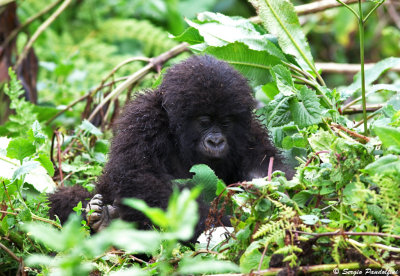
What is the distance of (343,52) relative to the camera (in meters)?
7.60

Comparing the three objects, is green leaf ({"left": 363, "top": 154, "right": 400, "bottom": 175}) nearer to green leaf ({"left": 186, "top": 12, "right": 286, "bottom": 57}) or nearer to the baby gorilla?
the baby gorilla

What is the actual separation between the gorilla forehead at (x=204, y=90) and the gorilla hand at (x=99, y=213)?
516mm

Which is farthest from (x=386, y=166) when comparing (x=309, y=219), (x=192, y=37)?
(x=192, y=37)

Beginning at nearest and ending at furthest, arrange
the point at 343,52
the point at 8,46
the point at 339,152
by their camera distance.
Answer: the point at 339,152 → the point at 8,46 → the point at 343,52

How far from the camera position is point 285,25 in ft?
9.58

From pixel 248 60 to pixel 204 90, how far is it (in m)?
0.43

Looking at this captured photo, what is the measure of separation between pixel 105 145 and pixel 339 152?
1773 millimetres

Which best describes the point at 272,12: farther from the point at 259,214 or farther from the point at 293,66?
the point at 259,214

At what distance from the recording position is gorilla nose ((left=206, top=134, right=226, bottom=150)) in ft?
8.73

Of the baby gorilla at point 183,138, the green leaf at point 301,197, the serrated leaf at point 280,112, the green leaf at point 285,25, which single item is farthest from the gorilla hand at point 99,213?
the green leaf at point 285,25

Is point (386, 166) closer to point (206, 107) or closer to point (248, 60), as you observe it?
point (206, 107)

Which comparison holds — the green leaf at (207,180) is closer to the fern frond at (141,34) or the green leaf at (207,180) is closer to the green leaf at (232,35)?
the green leaf at (232,35)

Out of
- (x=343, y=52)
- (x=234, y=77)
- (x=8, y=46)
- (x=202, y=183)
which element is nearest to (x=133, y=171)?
(x=202, y=183)

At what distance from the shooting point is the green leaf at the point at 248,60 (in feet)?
9.49
